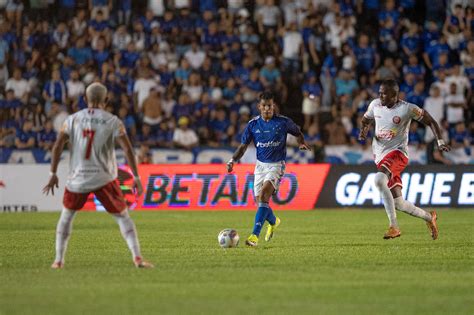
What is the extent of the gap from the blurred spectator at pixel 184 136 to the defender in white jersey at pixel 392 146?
38.8ft

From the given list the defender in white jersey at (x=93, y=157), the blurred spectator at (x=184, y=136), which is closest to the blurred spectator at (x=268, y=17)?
the blurred spectator at (x=184, y=136)

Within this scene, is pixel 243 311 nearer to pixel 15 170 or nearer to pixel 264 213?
pixel 264 213

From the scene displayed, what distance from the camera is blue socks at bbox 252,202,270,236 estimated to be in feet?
50.0

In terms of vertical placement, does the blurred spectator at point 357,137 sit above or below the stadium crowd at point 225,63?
below

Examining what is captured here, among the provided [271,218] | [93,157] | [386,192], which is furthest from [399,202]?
[93,157]

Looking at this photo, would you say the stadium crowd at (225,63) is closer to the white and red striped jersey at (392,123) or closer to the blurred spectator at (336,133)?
the blurred spectator at (336,133)

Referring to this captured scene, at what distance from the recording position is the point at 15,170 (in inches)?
1036

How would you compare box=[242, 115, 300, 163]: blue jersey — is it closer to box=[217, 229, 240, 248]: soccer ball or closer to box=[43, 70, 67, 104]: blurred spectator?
box=[217, 229, 240, 248]: soccer ball

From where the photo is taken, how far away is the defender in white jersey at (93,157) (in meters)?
11.5

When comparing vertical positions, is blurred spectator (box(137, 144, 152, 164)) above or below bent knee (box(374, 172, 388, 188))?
below

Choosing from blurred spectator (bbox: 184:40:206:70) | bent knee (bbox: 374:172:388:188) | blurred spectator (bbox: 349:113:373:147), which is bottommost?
blurred spectator (bbox: 349:113:373:147)

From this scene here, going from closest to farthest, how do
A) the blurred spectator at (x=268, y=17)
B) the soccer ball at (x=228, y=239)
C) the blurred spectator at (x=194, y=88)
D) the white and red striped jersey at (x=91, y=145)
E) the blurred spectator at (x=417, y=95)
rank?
the white and red striped jersey at (x=91, y=145), the soccer ball at (x=228, y=239), the blurred spectator at (x=417, y=95), the blurred spectator at (x=194, y=88), the blurred spectator at (x=268, y=17)

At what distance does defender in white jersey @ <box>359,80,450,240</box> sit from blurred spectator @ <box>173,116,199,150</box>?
38.8 feet

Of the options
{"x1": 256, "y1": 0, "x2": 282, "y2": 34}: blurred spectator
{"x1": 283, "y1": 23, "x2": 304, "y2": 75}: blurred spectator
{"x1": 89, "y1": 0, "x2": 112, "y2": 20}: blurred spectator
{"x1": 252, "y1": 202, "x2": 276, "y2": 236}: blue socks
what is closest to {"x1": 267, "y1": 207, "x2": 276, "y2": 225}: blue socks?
{"x1": 252, "y1": 202, "x2": 276, "y2": 236}: blue socks
